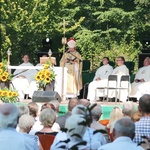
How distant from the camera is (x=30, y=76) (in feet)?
56.0

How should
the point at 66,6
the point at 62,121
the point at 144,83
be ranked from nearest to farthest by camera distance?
the point at 62,121, the point at 144,83, the point at 66,6

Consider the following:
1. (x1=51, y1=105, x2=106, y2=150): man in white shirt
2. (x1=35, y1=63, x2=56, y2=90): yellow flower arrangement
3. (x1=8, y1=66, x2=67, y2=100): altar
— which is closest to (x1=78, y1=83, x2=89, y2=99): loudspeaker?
(x1=8, y1=66, x2=67, y2=100): altar

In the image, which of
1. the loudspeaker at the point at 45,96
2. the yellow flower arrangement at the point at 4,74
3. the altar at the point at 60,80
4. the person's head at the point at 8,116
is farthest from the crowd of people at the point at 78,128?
the altar at the point at 60,80

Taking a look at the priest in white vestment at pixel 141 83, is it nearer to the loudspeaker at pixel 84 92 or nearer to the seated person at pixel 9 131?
the loudspeaker at pixel 84 92

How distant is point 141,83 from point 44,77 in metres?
3.20

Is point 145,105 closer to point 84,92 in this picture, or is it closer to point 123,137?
point 123,137

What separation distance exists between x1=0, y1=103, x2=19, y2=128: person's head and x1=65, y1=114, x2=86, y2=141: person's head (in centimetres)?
51

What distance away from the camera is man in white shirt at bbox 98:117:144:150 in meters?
4.49

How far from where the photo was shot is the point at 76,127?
438 centimetres

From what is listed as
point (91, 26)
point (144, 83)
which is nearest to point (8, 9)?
point (91, 26)

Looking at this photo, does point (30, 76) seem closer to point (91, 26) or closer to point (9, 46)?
point (9, 46)

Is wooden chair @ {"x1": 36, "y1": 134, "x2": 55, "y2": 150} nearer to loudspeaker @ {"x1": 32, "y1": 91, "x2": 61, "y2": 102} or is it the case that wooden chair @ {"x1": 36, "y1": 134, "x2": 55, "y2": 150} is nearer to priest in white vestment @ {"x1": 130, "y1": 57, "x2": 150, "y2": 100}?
loudspeaker @ {"x1": 32, "y1": 91, "x2": 61, "y2": 102}

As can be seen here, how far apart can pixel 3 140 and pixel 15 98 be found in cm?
837

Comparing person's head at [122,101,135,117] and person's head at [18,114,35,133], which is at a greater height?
person's head at [122,101,135,117]
